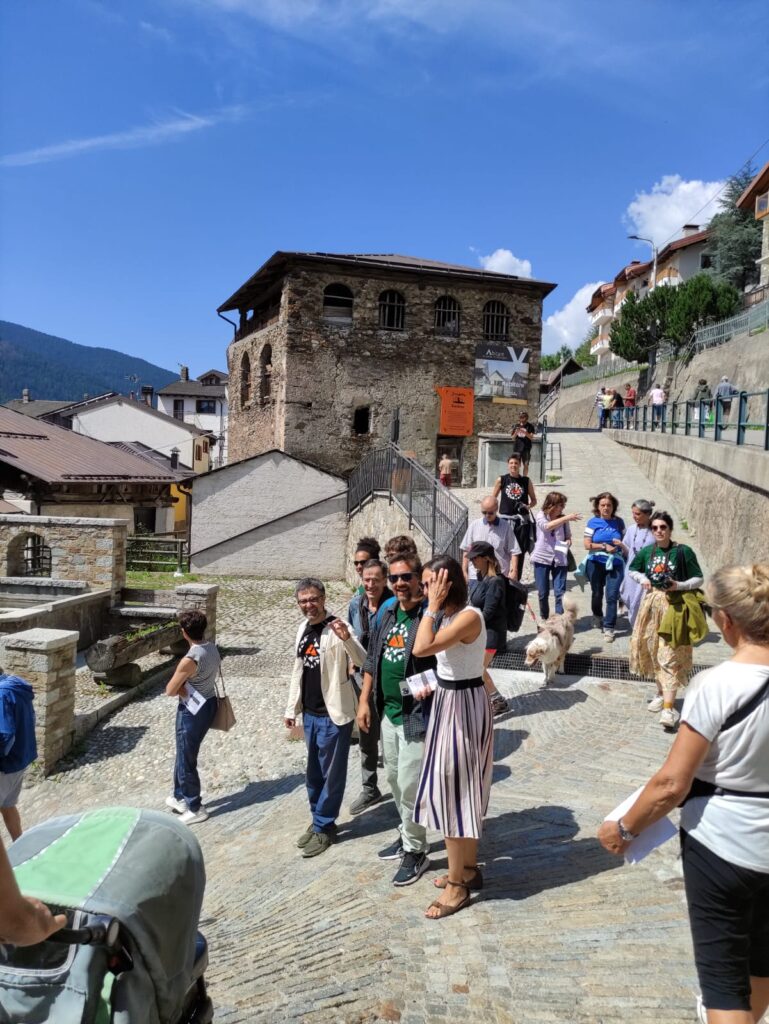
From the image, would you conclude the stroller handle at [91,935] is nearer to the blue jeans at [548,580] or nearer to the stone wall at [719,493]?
the blue jeans at [548,580]

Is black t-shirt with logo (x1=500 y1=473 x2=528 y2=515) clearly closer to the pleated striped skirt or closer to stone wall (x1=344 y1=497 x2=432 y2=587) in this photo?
stone wall (x1=344 y1=497 x2=432 y2=587)

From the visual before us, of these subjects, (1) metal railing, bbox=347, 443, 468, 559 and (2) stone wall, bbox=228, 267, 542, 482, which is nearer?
(1) metal railing, bbox=347, 443, 468, 559

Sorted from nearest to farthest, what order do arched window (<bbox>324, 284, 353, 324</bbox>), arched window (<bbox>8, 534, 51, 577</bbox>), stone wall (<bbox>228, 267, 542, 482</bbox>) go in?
arched window (<bbox>8, 534, 51, 577</bbox>)
stone wall (<bbox>228, 267, 542, 482</bbox>)
arched window (<bbox>324, 284, 353, 324</bbox>)

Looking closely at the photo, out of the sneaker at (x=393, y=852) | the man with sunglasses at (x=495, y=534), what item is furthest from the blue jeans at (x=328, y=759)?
the man with sunglasses at (x=495, y=534)

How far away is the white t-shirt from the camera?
2287 mm

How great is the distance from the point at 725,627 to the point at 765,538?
26.2 feet

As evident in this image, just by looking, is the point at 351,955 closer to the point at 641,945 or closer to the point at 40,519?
the point at 641,945

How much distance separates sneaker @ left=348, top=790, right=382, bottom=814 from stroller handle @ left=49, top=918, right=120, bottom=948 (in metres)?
3.64

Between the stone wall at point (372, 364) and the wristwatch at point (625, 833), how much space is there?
24.1 m

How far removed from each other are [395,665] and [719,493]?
9590 mm

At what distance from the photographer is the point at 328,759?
4.95 meters

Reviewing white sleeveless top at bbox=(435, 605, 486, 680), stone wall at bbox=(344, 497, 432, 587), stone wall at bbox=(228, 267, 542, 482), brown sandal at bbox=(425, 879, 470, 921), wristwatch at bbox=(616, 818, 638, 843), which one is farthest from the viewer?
stone wall at bbox=(228, 267, 542, 482)

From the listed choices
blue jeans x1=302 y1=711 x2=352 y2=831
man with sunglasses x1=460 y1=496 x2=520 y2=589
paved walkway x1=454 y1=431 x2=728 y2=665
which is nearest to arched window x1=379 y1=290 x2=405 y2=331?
paved walkway x1=454 y1=431 x2=728 y2=665

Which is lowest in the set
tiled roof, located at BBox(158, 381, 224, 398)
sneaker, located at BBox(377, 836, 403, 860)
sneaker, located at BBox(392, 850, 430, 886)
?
sneaker, located at BBox(377, 836, 403, 860)
